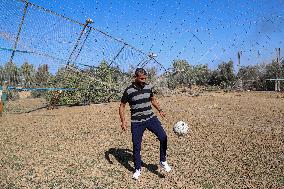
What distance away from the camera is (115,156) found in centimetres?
719

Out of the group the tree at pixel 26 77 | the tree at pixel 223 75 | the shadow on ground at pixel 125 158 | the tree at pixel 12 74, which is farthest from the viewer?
the tree at pixel 223 75

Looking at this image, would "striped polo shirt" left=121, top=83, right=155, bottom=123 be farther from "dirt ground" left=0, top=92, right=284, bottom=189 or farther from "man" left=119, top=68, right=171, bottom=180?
"dirt ground" left=0, top=92, right=284, bottom=189

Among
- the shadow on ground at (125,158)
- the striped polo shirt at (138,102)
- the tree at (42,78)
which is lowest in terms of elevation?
the shadow on ground at (125,158)

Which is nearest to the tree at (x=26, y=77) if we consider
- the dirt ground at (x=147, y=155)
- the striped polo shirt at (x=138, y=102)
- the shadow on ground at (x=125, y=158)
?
the dirt ground at (x=147, y=155)

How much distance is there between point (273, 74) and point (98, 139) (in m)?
31.5

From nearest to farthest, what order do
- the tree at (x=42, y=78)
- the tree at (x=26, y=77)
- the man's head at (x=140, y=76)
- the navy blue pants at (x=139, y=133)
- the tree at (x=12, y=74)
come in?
the man's head at (x=140, y=76) < the navy blue pants at (x=139, y=133) < the tree at (x=12, y=74) < the tree at (x=26, y=77) < the tree at (x=42, y=78)

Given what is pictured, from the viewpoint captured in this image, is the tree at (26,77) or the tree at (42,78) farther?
the tree at (42,78)

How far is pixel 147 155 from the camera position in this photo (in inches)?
280

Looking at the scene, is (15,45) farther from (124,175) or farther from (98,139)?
(124,175)

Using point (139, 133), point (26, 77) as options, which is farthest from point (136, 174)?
point (26, 77)

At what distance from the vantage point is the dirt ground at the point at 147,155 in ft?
18.1

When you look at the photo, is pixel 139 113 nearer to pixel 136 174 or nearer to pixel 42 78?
pixel 136 174

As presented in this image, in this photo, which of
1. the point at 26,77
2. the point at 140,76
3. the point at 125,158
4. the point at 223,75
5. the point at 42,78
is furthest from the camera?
the point at 223,75

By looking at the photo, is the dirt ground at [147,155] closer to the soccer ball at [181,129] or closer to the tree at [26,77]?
the soccer ball at [181,129]
